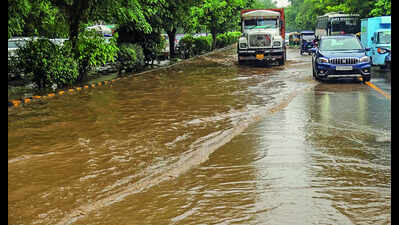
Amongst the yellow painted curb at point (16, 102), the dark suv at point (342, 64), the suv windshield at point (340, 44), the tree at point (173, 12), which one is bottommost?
the yellow painted curb at point (16, 102)

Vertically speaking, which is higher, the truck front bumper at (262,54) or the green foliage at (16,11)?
the green foliage at (16,11)

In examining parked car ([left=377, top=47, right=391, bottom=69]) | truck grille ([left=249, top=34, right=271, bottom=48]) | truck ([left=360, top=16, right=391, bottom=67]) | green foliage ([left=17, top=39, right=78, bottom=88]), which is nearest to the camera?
green foliage ([left=17, top=39, right=78, bottom=88])

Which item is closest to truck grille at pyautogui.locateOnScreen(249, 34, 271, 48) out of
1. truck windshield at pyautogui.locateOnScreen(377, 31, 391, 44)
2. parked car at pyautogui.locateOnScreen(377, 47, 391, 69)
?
truck windshield at pyautogui.locateOnScreen(377, 31, 391, 44)

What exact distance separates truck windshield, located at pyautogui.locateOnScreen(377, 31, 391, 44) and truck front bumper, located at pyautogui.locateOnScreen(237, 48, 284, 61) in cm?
516

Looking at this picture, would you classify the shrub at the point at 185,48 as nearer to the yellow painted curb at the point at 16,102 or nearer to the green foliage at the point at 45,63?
the green foliage at the point at 45,63

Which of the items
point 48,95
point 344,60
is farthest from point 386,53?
point 48,95

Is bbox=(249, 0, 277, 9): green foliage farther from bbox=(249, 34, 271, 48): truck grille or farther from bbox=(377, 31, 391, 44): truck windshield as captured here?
bbox=(377, 31, 391, 44): truck windshield

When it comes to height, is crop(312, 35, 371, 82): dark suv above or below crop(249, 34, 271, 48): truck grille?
below

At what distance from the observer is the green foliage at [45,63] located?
1655 cm

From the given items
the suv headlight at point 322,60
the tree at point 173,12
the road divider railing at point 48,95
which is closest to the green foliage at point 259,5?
the tree at point 173,12

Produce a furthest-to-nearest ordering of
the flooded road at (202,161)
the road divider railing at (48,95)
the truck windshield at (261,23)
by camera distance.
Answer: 1. the truck windshield at (261,23)
2. the road divider railing at (48,95)
3. the flooded road at (202,161)

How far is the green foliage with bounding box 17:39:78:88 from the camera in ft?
54.3

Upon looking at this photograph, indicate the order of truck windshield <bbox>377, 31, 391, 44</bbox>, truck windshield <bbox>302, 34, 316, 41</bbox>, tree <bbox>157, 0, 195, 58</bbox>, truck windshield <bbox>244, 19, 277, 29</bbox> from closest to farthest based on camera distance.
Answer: truck windshield <bbox>377, 31, 391, 44</bbox> < tree <bbox>157, 0, 195, 58</bbox> < truck windshield <bbox>244, 19, 277, 29</bbox> < truck windshield <bbox>302, 34, 316, 41</bbox>

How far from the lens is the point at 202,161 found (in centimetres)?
742
